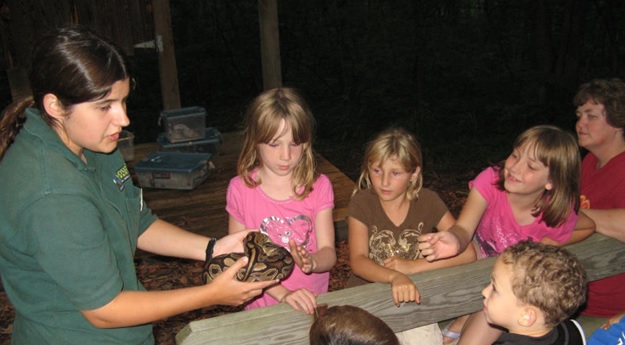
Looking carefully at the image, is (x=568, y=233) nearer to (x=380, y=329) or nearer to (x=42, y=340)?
(x=380, y=329)

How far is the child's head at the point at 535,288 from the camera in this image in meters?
2.16

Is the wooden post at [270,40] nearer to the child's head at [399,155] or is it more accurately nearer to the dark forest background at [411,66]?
the dark forest background at [411,66]

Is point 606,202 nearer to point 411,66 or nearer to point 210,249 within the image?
point 210,249

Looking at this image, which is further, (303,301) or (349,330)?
(303,301)

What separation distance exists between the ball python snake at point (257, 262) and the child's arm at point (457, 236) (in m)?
0.80

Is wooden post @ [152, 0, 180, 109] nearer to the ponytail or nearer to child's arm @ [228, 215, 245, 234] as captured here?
child's arm @ [228, 215, 245, 234]

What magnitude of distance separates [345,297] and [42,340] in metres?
1.35

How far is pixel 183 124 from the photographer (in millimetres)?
7430

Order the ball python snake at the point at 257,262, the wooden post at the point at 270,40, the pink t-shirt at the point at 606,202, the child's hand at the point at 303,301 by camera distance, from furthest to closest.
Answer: the wooden post at the point at 270,40
the pink t-shirt at the point at 606,202
the ball python snake at the point at 257,262
the child's hand at the point at 303,301

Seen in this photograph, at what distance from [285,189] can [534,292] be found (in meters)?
1.67

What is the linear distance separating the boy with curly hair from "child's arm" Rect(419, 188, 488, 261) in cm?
56

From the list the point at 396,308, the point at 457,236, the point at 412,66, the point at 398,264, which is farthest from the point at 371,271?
the point at 412,66

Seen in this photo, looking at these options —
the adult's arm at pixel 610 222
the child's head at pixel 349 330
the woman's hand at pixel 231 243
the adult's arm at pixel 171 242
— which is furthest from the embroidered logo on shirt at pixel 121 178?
the adult's arm at pixel 610 222

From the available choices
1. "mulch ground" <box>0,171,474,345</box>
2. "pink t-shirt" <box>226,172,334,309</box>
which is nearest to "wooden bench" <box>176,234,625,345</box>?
"pink t-shirt" <box>226,172,334,309</box>
